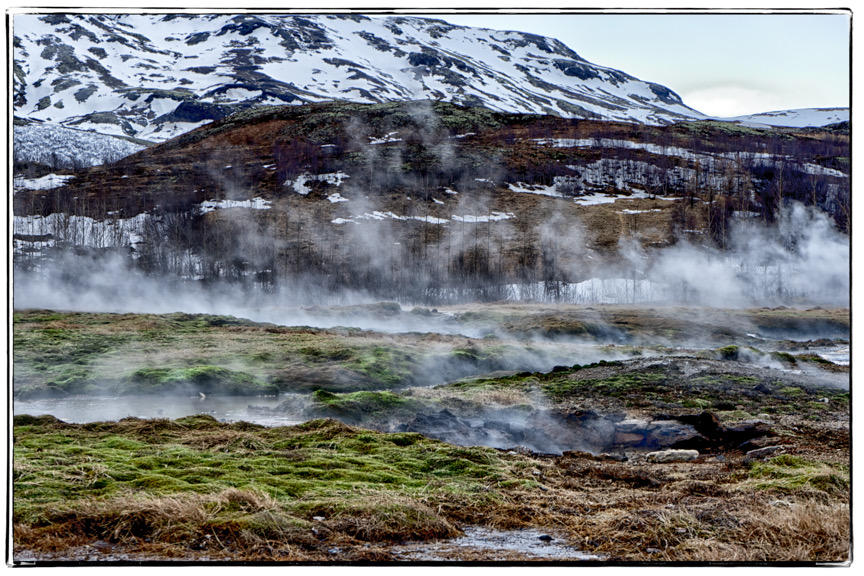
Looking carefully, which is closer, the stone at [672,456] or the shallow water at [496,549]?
the shallow water at [496,549]

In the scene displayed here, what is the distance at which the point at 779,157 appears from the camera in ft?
76.8

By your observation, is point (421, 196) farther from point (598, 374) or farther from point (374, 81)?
point (374, 81)

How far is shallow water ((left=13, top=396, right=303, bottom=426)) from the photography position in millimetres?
15211

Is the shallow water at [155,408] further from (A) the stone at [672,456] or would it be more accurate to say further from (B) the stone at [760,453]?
(B) the stone at [760,453]

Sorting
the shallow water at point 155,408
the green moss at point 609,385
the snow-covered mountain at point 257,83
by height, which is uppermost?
the snow-covered mountain at point 257,83

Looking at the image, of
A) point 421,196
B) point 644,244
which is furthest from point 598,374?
point 421,196

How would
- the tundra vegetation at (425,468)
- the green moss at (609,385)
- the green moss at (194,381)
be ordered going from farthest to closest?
the green moss at (194,381) < the green moss at (609,385) < the tundra vegetation at (425,468)

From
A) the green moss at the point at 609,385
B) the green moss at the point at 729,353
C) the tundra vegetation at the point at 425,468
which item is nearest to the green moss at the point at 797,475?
the tundra vegetation at the point at 425,468

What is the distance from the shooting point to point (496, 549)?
627 cm

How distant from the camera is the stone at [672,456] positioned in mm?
10750

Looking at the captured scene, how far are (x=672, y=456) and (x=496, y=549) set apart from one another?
569 cm

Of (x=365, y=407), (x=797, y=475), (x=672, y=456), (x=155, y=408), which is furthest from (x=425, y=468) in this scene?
(x=155, y=408)

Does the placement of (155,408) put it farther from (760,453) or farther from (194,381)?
(760,453)

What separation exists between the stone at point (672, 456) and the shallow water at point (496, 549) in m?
4.82
